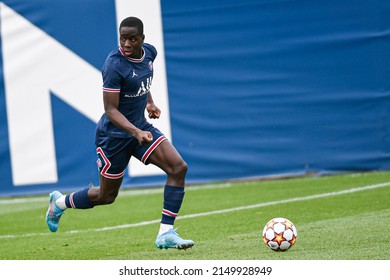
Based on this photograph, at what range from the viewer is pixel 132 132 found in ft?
26.9

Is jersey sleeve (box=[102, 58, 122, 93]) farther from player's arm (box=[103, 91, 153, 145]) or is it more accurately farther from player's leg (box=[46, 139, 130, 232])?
player's leg (box=[46, 139, 130, 232])

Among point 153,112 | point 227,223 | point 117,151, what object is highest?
point 153,112

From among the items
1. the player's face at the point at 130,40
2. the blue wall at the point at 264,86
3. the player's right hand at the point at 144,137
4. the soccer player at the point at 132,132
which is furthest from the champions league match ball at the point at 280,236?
the blue wall at the point at 264,86

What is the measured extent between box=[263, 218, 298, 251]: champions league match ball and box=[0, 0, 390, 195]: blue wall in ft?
21.5

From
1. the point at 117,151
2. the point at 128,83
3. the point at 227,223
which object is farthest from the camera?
the point at 227,223

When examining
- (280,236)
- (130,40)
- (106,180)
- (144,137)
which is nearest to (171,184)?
(144,137)

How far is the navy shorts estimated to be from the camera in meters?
8.59

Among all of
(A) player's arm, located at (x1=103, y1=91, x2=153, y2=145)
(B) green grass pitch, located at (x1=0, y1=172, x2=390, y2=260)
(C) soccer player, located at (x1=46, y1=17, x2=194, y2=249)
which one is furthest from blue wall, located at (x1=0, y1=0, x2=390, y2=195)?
(A) player's arm, located at (x1=103, y1=91, x2=153, y2=145)

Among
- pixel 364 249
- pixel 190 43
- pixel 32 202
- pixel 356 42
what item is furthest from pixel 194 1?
pixel 364 249

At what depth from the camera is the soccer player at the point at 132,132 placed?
27.1 ft

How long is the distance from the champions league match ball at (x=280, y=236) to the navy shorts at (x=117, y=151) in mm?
1472

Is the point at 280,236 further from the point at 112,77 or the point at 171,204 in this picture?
the point at 112,77

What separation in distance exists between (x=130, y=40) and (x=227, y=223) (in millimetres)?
3053

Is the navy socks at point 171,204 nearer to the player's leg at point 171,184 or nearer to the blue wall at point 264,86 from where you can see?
the player's leg at point 171,184
